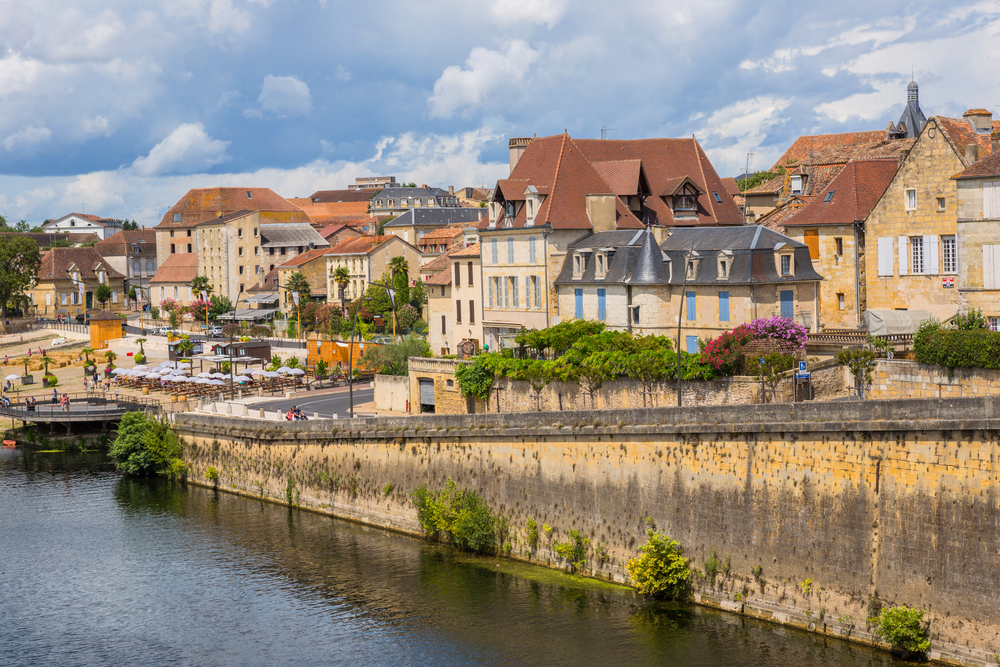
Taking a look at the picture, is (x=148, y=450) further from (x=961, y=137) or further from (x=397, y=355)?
(x=961, y=137)

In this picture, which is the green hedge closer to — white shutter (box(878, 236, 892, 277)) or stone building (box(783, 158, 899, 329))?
white shutter (box(878, 236, 892, 277))

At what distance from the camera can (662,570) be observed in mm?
29266

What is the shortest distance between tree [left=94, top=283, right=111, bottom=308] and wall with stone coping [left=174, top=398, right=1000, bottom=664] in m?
89.8

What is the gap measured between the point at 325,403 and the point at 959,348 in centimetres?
3186

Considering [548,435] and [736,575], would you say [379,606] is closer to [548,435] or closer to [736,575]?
[548,435]

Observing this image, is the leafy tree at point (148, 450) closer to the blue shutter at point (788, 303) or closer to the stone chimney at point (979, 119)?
the blue shutter at point (788, 303)

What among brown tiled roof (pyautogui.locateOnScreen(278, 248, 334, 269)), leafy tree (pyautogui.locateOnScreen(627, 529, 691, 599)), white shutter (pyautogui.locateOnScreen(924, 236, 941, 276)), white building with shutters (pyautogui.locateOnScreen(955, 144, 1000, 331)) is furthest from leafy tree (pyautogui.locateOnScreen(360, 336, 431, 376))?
brown tiled roof (pyautogui.locateOnScreen(278, 248, 334, 269))

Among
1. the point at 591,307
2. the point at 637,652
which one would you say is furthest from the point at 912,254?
the point at 637,652

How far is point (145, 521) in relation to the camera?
42438 millimetres

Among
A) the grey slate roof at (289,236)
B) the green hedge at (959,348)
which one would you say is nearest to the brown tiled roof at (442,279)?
the green hedge at (959,348)

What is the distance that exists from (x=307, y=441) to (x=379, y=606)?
42.5 ft

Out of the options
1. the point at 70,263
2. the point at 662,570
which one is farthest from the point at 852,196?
the point at 70,263

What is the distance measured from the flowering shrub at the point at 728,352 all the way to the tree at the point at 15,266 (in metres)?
89.3

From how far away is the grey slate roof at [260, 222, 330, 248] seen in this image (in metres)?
114
